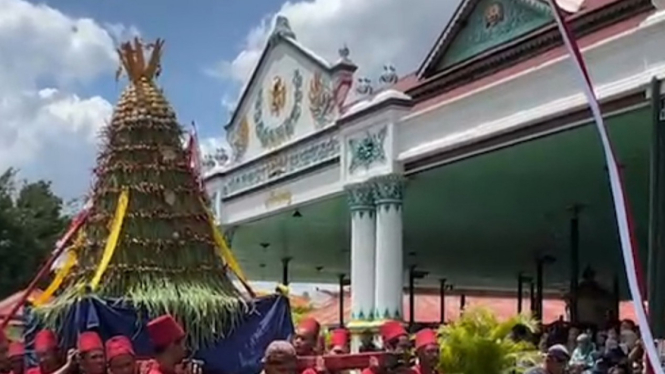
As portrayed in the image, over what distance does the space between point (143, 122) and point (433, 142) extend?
6.83m

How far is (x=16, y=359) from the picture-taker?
20.9 feet

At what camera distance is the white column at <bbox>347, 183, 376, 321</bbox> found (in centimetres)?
1605

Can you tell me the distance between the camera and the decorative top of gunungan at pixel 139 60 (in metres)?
8.73

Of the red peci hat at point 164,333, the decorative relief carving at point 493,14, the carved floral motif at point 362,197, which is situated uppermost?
the decorative relief carving at point 493,14

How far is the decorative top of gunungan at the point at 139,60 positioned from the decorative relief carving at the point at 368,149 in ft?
23.6

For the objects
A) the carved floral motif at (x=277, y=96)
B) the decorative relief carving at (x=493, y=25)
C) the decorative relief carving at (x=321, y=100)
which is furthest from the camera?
the carved floral motif at (x=277, y=96)

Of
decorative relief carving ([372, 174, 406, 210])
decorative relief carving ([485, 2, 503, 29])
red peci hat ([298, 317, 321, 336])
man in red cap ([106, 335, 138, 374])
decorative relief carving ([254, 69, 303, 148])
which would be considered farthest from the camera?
decorative relief carving ([254, 69, 303, 148])

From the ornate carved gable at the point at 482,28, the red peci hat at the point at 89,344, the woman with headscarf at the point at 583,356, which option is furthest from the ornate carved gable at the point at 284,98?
the red peci hat at the point at 89,344

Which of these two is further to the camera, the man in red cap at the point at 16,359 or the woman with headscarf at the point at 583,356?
the woman with headscarf at the point at 583,356

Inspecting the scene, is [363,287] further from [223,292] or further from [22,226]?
[22,226]

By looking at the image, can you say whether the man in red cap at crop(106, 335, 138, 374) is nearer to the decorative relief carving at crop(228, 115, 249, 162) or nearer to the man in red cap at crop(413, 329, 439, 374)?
the man in red cap at crop(413, 329, 439, 374)

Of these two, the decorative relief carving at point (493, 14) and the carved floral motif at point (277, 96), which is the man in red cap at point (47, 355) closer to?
the decorative relief carving at point (493, 14)

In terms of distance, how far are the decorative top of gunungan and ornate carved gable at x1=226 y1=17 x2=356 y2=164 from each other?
28.8 feet

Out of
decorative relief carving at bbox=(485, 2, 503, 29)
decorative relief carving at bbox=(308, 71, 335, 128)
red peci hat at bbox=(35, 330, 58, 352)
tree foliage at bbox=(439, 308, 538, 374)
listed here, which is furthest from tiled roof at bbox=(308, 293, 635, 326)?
red peci hat at bbox=(35, 330, 58, 352)
